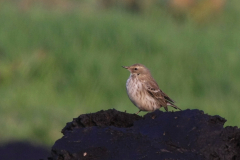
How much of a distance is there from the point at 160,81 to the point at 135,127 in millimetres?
12860

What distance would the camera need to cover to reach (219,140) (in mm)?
5055

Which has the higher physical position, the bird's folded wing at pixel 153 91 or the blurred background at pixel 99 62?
the blurred background at pixel 99 62

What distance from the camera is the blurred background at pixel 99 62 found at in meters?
16.5

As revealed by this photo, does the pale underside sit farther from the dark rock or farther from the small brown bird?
the dark rock

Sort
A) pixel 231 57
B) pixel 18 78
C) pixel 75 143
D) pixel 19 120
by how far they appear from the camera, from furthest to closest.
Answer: pixel 231 57, pixel 18 78, pixel 19 120, pixel 75 143

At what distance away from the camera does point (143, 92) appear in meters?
8.85

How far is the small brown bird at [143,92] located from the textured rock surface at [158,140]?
3284 millimetres

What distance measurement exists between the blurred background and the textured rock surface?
9.33 metres

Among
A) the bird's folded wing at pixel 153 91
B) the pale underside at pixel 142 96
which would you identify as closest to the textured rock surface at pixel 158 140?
the pale underside at pixel 142 96

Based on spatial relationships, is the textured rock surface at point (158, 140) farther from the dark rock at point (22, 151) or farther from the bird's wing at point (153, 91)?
the dark rock at point (22, 151)

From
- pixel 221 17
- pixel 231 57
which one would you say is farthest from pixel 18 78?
pixel 221 17

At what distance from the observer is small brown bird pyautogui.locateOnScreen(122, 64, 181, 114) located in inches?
342

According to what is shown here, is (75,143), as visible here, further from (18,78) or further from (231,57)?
(231,57)

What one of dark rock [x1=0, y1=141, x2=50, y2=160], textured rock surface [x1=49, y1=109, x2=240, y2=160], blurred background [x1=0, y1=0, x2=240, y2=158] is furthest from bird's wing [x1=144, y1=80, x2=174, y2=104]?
blurred background [x1=0, y1=0, x2=240, y2=158]
